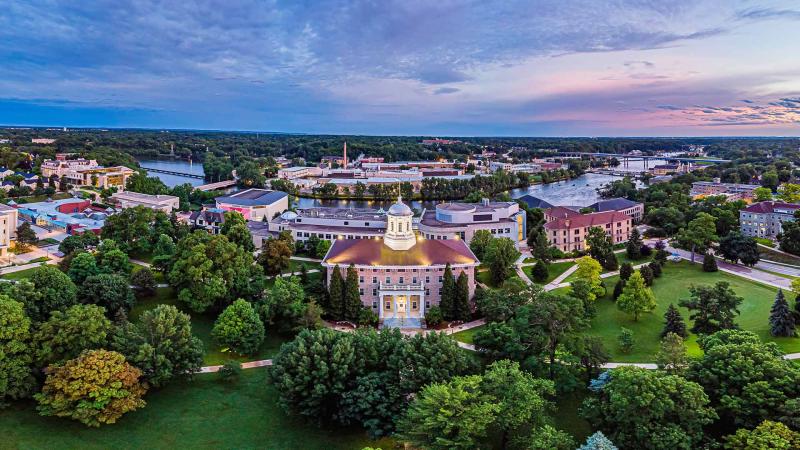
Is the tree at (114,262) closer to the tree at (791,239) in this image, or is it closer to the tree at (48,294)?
the tree at (48,294)

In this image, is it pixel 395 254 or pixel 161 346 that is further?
pixel 395 254

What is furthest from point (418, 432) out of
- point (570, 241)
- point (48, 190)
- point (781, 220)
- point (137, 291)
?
point (48, 190)

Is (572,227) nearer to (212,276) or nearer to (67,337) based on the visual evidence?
(212,276)

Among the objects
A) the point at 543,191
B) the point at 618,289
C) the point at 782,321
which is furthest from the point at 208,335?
the point at 543,191

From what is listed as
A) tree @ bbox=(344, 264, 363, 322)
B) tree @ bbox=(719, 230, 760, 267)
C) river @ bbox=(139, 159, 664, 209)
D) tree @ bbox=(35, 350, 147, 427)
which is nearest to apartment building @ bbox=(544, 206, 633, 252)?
tree @ bbox=(719, 230, 760, 267)

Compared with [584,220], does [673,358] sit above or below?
below

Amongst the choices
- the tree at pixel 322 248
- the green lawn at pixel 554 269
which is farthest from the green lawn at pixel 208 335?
the green lawn at pixel 554 269
